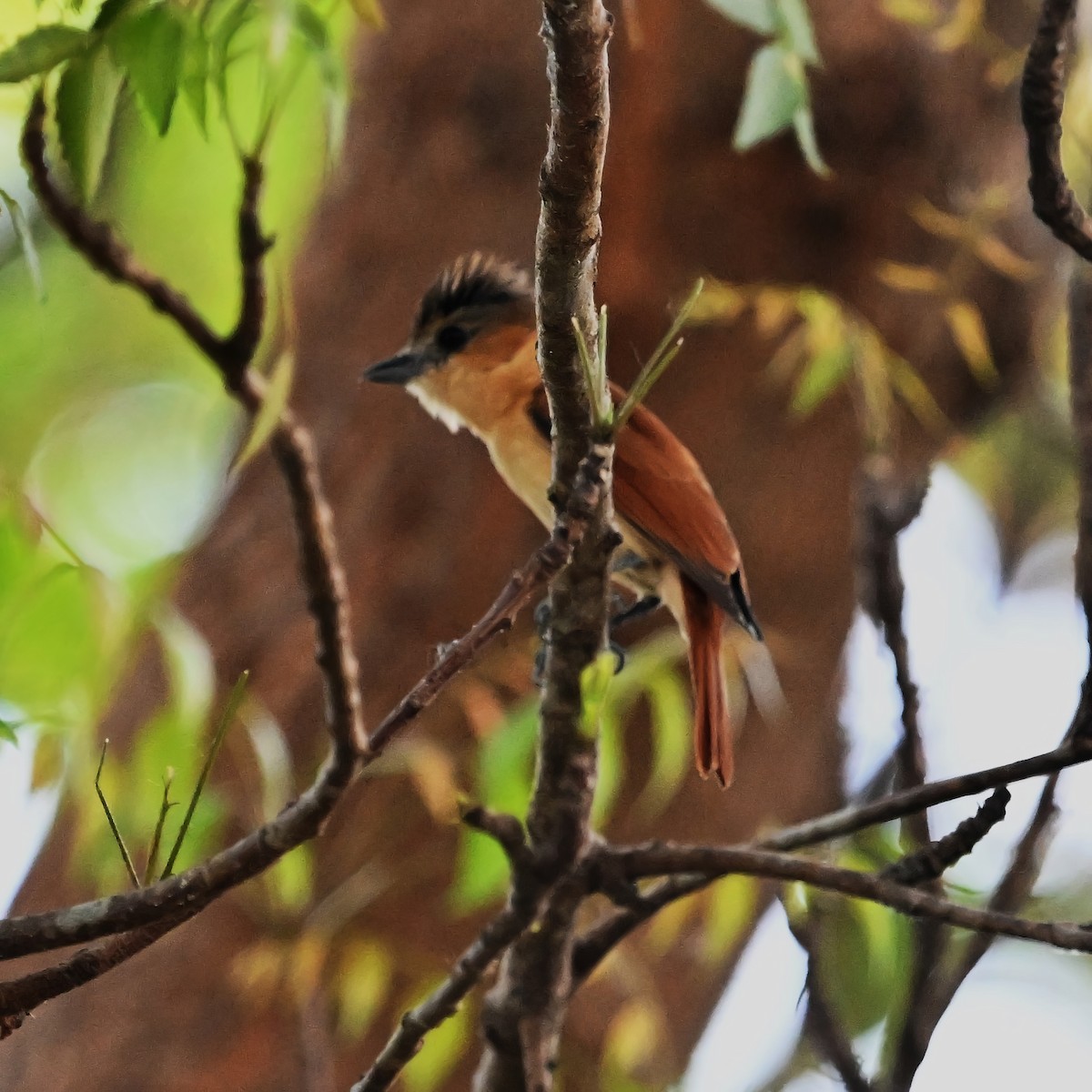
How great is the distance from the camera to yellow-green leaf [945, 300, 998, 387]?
6.27ft

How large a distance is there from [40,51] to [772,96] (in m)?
0.53

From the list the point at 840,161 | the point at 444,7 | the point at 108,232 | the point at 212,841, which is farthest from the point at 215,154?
the point at 108,232

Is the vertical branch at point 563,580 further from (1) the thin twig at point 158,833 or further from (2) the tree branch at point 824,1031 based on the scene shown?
(1) the thin twig at point 158,833

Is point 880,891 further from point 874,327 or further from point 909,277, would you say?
point 874,327

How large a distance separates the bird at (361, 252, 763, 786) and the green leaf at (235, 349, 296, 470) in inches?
28.2

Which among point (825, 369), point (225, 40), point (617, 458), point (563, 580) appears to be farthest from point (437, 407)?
point (225, 40)

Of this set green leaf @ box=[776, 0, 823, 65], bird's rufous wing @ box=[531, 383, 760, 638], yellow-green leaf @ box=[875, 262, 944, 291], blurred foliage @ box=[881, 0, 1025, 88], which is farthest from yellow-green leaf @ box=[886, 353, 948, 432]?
green leaf @ box=[776, 0, 823, 65]

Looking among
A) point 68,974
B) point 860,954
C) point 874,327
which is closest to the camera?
point 68,974

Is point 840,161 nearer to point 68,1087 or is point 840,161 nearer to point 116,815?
point 116,815

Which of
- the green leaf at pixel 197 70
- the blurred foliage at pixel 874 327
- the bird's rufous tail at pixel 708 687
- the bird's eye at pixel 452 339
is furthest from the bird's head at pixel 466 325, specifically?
the green leaf at pixel 197 70

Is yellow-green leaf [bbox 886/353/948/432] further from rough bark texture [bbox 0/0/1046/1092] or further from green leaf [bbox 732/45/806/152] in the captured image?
green leaf [bbox 732/45/806/152]

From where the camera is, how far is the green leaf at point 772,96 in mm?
1032

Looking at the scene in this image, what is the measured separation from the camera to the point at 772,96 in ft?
3.48

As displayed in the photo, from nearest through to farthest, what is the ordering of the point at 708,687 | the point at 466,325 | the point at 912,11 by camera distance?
the point at 708,687 → the point at 912,11 → the point at 466,325
